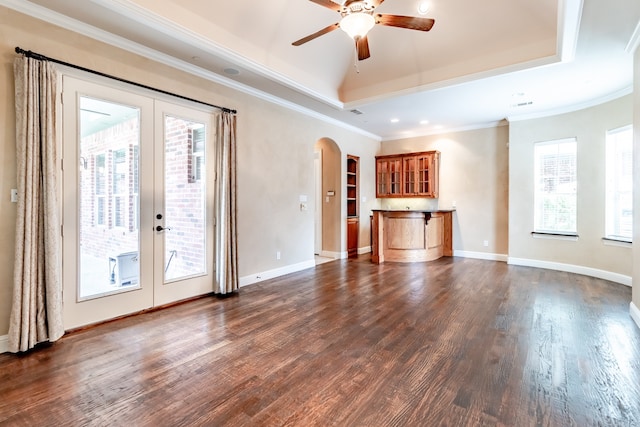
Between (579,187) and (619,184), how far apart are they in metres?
0.58

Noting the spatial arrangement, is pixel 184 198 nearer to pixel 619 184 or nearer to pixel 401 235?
pixel 401 235

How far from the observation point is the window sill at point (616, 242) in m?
4.72

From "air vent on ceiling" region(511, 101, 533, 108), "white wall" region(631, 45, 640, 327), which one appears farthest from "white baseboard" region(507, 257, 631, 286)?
"air vent on ceiling" region(511, 101, 533, 108)

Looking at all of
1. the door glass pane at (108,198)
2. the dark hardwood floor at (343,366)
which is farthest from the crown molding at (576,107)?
the door glass pane at (108,198)

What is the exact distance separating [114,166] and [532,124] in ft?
22.6

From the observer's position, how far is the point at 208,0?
11.3ft

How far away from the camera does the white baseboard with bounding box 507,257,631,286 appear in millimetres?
4859

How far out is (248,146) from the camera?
15.5 feet

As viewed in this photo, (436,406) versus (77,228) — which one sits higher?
(77,228)

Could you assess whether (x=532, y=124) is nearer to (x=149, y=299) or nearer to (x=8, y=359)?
(x=149, y=299)

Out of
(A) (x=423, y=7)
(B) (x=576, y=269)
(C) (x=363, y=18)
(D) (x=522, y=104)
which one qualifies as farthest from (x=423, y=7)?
(B) (x=576, y=269)

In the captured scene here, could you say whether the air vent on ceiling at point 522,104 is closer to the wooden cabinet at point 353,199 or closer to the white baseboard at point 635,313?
the wooden cabinet at point 353,199

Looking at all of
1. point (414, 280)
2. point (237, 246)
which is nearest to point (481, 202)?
point (414, 280)

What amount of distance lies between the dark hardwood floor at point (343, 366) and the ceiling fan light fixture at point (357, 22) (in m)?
2.78
